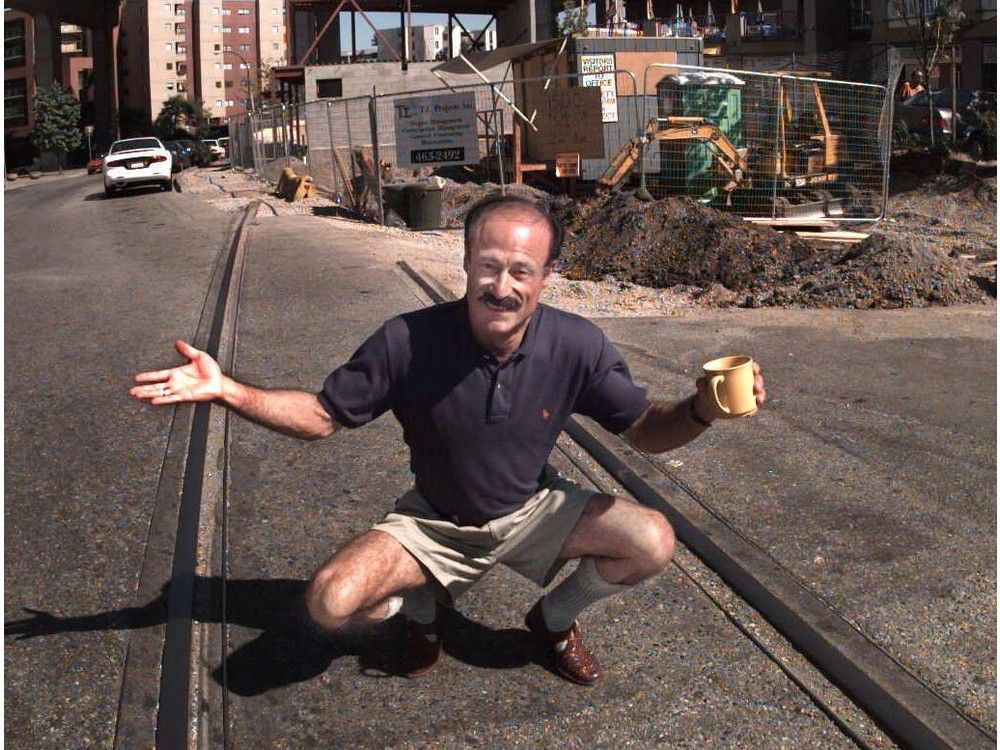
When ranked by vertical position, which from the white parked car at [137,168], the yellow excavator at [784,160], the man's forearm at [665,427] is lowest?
the man's forearm at [665,427]

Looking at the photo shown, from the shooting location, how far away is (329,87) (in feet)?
164

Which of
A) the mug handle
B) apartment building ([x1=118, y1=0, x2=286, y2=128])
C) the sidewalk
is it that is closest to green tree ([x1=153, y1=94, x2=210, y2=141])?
apartment building ([x1=118, y1=0, x2=286, y2=128])

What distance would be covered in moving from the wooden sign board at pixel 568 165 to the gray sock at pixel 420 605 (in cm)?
1540

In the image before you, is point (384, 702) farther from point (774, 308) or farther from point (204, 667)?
point (774, 308)

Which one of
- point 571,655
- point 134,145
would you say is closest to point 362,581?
point 571,655

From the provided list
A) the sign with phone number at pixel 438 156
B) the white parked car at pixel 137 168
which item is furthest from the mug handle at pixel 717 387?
the white parked car at pixel 137 168

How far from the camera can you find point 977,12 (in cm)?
4459

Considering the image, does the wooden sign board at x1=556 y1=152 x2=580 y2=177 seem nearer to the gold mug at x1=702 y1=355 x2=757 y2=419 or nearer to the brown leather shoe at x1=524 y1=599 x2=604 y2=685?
the brown leather shoe at x1=524 y1=599 x2=604 y2=685

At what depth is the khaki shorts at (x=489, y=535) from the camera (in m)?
3.31

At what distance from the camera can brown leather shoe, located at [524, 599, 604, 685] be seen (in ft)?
11.3

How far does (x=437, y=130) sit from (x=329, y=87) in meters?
35.7

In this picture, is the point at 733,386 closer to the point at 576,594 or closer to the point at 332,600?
the point at 576,594

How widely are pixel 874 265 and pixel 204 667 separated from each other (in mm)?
8826

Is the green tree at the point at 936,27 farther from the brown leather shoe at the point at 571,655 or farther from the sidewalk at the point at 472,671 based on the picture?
the brown leather shoe at the point at 571,655
